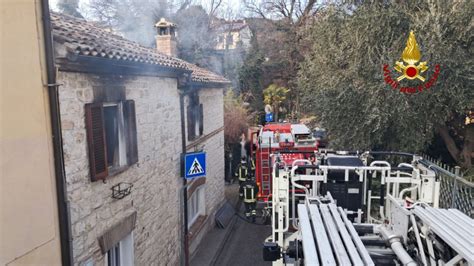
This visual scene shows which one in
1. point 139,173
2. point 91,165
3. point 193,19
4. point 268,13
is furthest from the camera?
point 268,13

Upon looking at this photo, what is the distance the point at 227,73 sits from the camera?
81.9 feet

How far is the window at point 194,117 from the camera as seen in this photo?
9.82m

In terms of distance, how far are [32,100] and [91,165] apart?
1379mm

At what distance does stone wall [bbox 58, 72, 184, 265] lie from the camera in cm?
471

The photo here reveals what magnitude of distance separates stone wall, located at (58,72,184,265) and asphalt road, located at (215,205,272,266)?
1886mm

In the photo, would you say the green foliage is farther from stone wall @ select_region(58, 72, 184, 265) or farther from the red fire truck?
stone wall @ select_region(58, 72, 184, 265)

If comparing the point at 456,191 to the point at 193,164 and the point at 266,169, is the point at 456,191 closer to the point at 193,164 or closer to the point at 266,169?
the point at 193,164

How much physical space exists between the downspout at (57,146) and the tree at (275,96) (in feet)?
65.0

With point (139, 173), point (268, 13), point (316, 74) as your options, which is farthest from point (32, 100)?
point (268, 13)

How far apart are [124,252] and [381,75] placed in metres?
7.55

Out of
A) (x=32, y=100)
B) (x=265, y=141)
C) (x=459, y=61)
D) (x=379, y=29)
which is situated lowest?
(x=265, y=141)

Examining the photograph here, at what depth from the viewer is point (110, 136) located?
5824 millimetres

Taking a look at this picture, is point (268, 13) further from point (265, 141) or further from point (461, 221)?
point (461, 221)

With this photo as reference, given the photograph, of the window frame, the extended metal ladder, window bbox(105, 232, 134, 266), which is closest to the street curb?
the extended metal ladder
